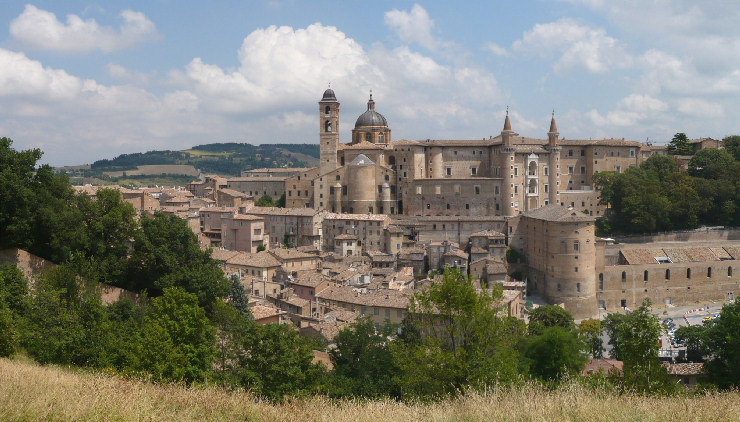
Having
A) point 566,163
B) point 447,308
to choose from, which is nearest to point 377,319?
point 447,308

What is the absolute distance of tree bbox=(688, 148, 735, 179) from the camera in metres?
56.2

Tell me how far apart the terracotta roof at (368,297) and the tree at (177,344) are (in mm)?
17647

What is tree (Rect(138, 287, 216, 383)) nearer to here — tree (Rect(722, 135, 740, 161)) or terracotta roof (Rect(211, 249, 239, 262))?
terracotta roof (Rect(211, 249, 239, 262))

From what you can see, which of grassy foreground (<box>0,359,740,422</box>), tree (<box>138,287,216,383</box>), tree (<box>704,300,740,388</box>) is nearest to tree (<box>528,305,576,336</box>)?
tree (<box>704,300,740,388</box>)

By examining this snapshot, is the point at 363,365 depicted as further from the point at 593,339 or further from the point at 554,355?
the point at 593,339

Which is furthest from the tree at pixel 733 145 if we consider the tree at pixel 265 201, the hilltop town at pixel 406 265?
the tree at pixel 265 201

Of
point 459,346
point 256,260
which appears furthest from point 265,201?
point 459,346

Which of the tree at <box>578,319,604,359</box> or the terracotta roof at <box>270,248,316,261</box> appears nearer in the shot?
the tree at <box>578,319,604,359</box>

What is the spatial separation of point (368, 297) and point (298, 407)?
85.0 feet

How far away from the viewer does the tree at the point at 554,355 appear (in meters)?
23.7

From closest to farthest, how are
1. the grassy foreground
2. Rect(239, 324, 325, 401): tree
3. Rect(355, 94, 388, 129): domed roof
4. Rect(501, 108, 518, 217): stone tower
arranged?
the grassy foreground → Rect(239, 324, 325, 401): tree → Rect(501, 108, 518, 217): stone tower → Rect(355, 94, 388, 129): domed roof

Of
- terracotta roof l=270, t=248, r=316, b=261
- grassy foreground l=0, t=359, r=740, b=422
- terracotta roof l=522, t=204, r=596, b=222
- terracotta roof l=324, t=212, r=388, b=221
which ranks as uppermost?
terracotta roof l=522, t=204, r=596, b=222

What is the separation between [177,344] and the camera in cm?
1588

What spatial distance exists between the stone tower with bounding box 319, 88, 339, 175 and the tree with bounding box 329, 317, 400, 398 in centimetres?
4147
